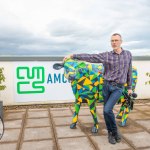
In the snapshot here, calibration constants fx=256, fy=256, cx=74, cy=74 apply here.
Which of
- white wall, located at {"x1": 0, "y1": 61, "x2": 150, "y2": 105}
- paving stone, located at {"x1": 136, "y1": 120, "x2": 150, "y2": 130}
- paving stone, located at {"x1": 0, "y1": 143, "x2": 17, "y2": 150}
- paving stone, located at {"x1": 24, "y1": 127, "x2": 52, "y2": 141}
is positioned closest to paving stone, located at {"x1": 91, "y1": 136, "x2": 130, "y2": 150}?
paving stone, located at {"x1": 24, "y1": 127, "x2": 52, "y2": 141}

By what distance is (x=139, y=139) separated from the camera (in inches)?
196

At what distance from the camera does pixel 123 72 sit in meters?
4.61

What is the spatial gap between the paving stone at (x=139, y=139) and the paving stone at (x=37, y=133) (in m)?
1.64

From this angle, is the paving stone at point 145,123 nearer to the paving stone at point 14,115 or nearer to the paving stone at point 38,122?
the paving stone at point 38,122

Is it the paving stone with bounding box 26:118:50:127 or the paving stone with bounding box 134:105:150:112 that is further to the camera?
the paving stone with bounding box 134:105:150:112

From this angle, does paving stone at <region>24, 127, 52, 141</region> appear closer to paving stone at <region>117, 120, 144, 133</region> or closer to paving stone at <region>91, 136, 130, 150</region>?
paving stone at <region>91, 136, 130, 150</region>

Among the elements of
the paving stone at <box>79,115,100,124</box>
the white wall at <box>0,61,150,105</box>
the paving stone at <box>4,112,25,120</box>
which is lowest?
the paving stone at <box>4,112,25,120</box>

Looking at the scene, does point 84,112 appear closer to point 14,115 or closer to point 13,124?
point 14,115

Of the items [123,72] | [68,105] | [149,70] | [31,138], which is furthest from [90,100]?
[149,70]

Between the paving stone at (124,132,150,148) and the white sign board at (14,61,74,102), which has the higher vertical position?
the white sign board at (14,61,74,102)

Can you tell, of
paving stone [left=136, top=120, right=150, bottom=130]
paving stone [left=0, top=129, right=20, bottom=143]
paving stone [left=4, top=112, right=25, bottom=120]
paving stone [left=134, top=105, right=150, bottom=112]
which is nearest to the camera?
paving stone [left=0, top=129, right=20, bottom=143]

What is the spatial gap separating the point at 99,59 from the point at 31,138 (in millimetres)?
2097

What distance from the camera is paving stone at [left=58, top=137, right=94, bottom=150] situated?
4.58m

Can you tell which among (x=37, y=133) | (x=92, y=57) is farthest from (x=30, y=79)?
(x=92, y=57)
